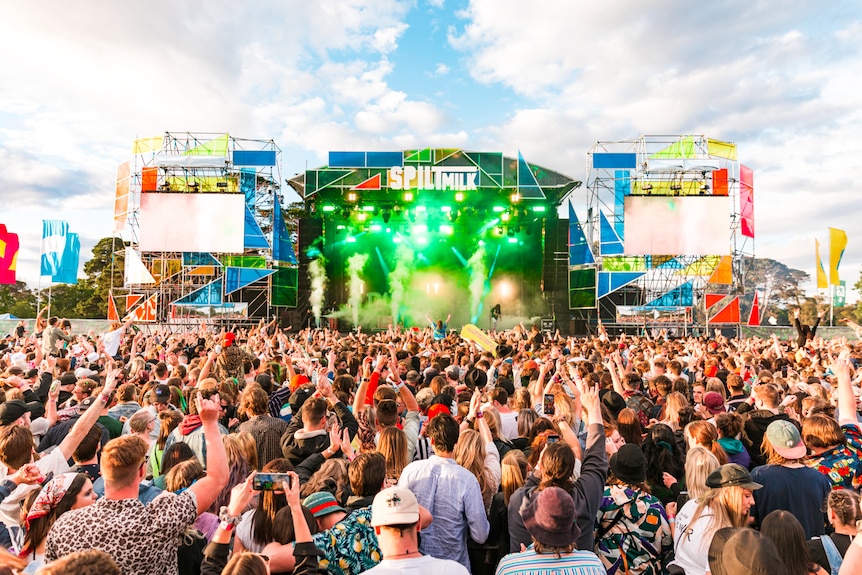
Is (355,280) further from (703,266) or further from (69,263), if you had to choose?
(703,266)

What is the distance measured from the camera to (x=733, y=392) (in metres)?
6.31

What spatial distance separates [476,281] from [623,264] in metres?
7.14

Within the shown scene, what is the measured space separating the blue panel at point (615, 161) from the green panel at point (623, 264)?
13.6 ft

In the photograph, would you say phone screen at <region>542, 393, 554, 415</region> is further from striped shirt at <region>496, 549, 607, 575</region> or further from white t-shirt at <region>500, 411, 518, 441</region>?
striped shirt at <region>496, 549, 607, 575</region>

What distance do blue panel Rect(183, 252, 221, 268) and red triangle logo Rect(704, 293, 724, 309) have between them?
2174 centimetres

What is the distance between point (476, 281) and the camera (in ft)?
97.8

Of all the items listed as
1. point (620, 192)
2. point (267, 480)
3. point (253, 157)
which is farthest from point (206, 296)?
point (267, 480)

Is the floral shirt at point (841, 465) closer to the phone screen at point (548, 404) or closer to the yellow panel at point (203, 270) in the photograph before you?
the phone screen at point (548, 404)

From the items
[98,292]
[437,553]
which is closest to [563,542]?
[437,553]

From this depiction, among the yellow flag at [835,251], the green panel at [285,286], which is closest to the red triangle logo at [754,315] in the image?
the yellow flag at [835,251]

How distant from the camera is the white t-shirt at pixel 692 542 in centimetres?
287

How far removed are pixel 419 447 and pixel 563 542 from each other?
2280 millimetres

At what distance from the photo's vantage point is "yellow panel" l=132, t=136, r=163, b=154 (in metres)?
26.5

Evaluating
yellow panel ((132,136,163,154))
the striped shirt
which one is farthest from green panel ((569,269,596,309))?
the striped shirt
